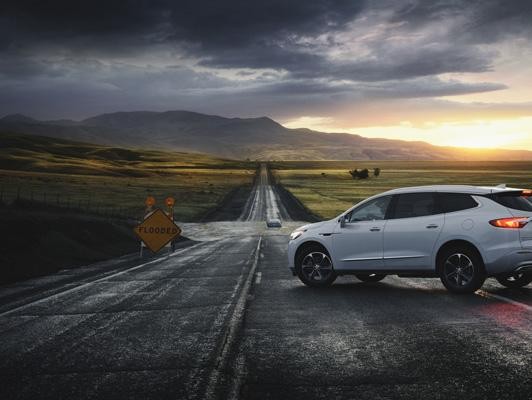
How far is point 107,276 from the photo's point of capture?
16297mm

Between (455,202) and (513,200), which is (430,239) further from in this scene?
(513,200)

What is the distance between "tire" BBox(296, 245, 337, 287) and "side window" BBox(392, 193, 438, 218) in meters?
1.76

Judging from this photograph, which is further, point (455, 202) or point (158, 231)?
point (158, 231)

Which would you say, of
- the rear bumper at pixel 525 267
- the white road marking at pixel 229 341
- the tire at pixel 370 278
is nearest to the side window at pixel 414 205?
the rear bumper at pixel 525 267

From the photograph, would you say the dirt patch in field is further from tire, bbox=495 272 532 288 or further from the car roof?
tire, bbox=495 272 532 288

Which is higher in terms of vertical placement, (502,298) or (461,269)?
(461,269)

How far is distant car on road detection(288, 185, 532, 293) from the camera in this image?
35.4ft

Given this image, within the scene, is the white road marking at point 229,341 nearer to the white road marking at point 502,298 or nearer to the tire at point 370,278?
the tire at point 370,278

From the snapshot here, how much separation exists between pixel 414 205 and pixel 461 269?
1.51m

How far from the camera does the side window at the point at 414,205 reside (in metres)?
11.8

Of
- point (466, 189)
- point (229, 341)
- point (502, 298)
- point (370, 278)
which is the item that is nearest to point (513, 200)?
point (466, 189)

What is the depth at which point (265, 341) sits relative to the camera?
7812mm

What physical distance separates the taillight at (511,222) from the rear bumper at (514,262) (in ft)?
1.38

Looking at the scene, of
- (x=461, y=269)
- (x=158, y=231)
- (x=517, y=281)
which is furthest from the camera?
(x=158, y=231)
